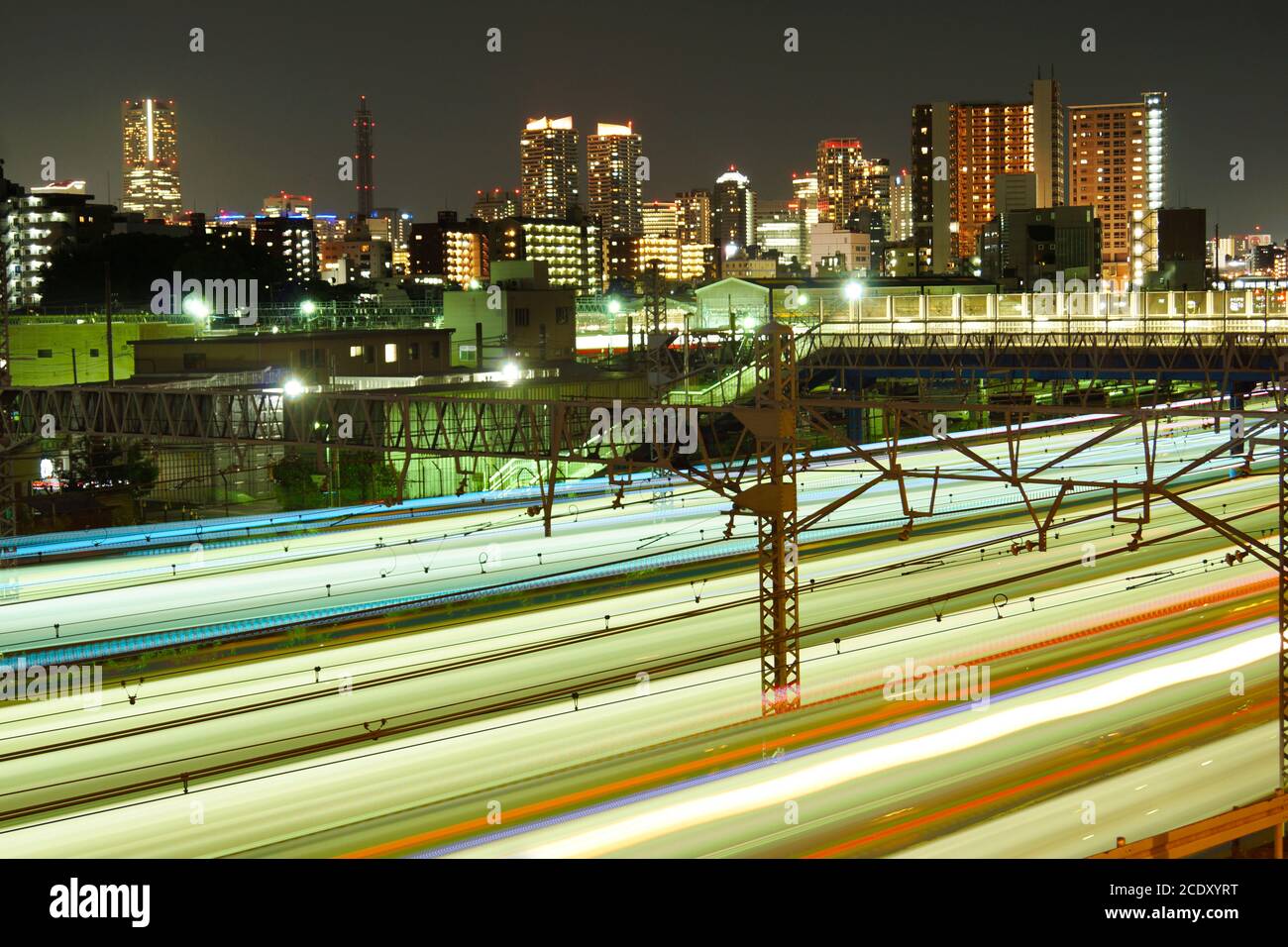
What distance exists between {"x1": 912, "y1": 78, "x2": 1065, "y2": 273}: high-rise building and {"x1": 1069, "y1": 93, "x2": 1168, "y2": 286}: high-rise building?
3954mm

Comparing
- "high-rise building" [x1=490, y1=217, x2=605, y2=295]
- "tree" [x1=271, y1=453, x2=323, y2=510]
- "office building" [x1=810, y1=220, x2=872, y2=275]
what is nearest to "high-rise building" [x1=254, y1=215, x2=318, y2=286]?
"high-rise building" [x1=490, y1=217, x2=605, y2=295]

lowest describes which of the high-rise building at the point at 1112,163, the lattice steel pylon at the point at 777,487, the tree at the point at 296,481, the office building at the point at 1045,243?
the tree at the point at 296,481

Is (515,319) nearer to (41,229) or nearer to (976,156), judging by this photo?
(41,229)

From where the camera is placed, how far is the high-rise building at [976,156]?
145 m

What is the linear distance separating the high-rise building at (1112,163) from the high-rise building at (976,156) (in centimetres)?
395

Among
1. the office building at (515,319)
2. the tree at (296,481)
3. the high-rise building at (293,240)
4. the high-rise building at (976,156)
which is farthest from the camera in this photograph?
the high-rise building at (976,156)

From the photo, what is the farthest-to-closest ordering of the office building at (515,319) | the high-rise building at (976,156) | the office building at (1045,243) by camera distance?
the high-rise building at (976,156)
the office building at (1045,243)
the office building at (515,319)

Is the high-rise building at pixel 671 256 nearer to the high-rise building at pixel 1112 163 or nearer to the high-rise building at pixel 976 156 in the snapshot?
the high-rise building at pixel 976 156

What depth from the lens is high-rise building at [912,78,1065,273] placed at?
476ft

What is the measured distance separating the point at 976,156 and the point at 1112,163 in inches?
624

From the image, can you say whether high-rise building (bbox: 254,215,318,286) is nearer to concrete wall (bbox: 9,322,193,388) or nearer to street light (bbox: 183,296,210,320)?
street light (bbox: 183,296,210,320)

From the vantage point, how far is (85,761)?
10953 mm

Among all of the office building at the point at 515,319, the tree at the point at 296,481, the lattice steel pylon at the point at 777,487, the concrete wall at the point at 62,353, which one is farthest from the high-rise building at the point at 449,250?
the lattice steel pylon at the point at 777,487

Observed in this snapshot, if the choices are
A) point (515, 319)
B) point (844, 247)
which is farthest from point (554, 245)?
point (515, 319)
